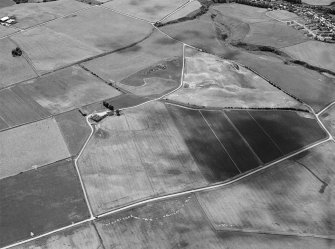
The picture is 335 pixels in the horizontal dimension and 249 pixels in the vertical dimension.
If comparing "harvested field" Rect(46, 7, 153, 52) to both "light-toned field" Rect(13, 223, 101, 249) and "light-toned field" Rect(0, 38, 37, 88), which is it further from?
"light-toned field" Rect(13, 223, 101, 249)

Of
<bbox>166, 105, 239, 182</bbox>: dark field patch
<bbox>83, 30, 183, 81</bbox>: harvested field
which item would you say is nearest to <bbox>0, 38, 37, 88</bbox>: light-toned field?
<bbox>83, 30, 183, 81</bbox>: harvested field

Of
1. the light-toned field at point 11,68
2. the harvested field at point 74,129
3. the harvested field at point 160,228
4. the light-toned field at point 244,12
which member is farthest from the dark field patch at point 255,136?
the light-toned field at point 244,12

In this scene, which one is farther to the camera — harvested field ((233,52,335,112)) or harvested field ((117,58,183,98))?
harvested field ((233,52,335,112))

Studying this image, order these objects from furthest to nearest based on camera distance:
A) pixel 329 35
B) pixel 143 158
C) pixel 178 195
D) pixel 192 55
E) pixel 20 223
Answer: pixel 329 35 → pixel 192 55 → pixel 143 158 → pixel 178 195 → pixel 20 223

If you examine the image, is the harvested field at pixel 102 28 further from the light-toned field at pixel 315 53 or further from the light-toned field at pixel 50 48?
the light-toned field at pixel 315 53

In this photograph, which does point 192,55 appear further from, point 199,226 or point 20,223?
point 20,223

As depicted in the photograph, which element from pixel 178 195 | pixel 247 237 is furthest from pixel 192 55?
pixel 247 237

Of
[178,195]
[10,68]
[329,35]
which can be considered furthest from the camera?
[329,35]
